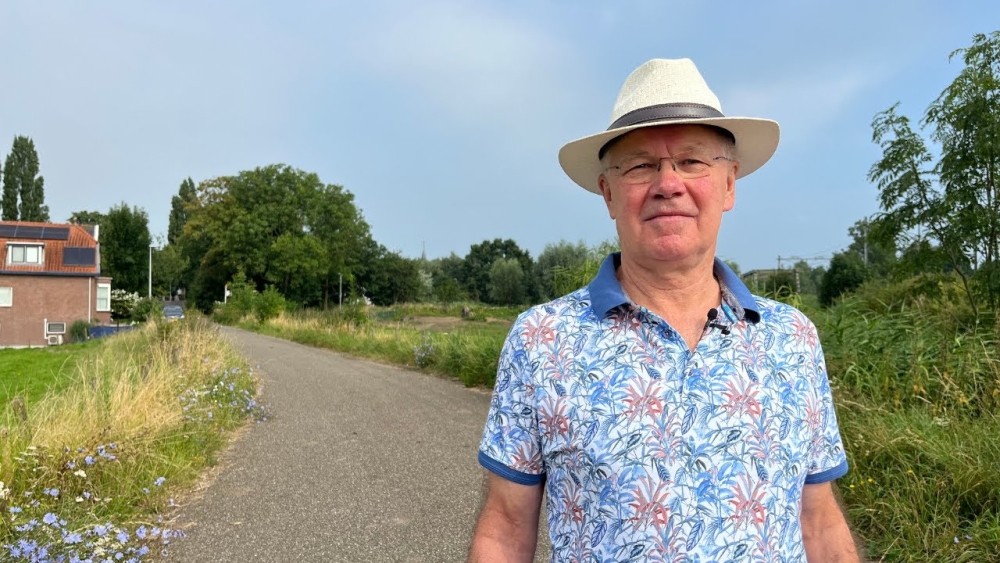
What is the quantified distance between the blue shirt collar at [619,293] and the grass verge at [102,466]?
112 inches

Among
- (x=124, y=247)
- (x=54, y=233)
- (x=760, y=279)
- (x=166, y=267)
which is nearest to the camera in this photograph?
(x=760, y=279)

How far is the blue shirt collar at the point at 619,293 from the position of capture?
149cm

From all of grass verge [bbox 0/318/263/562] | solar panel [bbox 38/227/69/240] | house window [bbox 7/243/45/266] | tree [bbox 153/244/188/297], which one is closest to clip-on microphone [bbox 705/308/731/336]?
grass verge [bbox 0/318/263/562]

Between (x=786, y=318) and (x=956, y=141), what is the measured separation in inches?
280

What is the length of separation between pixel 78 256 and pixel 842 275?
124 ft

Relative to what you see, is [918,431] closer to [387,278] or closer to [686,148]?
[686,148]

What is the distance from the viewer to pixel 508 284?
54.1m

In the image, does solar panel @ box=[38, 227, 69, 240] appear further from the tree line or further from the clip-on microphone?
the clip-on microphone

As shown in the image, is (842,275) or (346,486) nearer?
(346,486)

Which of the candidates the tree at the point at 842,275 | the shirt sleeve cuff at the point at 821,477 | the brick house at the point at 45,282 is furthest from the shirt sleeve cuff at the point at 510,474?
the brick house at the point at 45,282

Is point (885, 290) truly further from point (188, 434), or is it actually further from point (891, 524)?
point (188, 434)

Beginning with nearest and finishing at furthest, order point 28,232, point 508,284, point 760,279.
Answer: point 760,279, point 28,232, point 508,284

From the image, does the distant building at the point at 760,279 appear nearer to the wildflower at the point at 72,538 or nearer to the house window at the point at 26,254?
the wildflower at the point at 72,538

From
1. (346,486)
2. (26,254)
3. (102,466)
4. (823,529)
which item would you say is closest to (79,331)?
(26,254)
